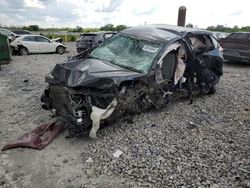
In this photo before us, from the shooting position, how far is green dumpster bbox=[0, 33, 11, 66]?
1225 centimetres

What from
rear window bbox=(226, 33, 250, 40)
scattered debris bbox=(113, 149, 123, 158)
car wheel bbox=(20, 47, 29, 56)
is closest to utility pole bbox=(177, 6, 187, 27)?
rear window bbox=(226, 33, 250, 40)

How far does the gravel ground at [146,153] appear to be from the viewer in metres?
3.45

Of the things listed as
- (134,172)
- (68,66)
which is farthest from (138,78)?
(134,172)

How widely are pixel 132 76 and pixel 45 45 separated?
570 inches

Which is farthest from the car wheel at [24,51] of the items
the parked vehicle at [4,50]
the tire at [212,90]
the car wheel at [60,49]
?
the tire at [212,90]

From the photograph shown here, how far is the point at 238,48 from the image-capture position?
1107 centimetres

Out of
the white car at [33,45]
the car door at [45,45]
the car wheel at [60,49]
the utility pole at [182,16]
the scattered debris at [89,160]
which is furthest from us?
the car wheel at [60,49]

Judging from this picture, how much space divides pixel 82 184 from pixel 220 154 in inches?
83.6

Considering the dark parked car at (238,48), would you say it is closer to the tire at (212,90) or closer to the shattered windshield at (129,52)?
the tire at (212,90)

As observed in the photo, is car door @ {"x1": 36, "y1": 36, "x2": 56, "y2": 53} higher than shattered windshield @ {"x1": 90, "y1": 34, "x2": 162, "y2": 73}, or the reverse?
shattered windshield @ {"x1": 90, "y1": 34, "x2": 162, "y2": 73}

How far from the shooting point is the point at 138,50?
5359 millimetres

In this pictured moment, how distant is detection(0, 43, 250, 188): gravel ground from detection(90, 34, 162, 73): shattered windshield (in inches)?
40.6

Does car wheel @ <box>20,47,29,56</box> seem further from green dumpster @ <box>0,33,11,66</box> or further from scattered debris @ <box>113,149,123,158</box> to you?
scattered debris @ <box>113,149,123,158</box>

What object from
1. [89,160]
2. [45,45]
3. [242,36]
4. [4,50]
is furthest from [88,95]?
[45,45]
